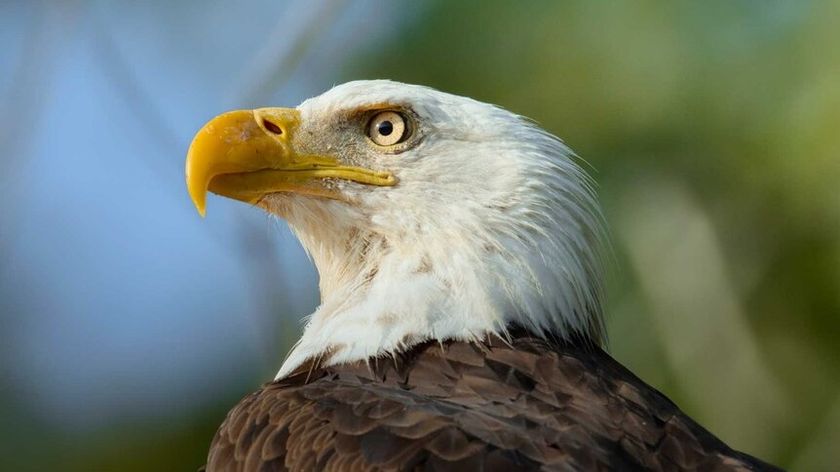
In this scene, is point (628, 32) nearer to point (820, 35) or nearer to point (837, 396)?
point (820, 35)

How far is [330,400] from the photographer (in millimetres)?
3801

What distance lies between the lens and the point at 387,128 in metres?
4.89

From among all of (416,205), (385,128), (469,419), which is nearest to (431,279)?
(416,205)

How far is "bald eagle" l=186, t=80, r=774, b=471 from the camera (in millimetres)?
3750

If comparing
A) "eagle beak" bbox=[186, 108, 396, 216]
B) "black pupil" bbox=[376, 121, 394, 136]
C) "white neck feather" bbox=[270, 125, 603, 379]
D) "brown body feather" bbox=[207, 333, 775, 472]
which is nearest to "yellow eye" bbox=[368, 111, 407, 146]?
"black pupil" bbox=[376, 121, 394, 136]

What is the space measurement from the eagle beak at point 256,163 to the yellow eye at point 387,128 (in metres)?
0.13

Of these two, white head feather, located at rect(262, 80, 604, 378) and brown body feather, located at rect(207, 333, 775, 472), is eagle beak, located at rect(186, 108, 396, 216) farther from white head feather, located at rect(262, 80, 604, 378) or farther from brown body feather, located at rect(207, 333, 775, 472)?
brown body feather, located at rect(207, 333, 775, 472)

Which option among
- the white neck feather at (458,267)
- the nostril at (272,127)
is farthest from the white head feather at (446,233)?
the nostril at (272,127)

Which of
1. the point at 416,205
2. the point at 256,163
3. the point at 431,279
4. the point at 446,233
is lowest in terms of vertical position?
the point at 431,279

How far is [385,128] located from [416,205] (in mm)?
346

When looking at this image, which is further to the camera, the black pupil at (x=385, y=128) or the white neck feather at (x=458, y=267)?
the black pupil at (x=385, y=128)

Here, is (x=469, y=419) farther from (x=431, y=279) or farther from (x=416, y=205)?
(x=416, y=205)

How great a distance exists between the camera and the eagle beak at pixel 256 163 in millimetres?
4590

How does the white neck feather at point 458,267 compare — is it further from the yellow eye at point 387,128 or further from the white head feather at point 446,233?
the yellow eye at point 387,128
